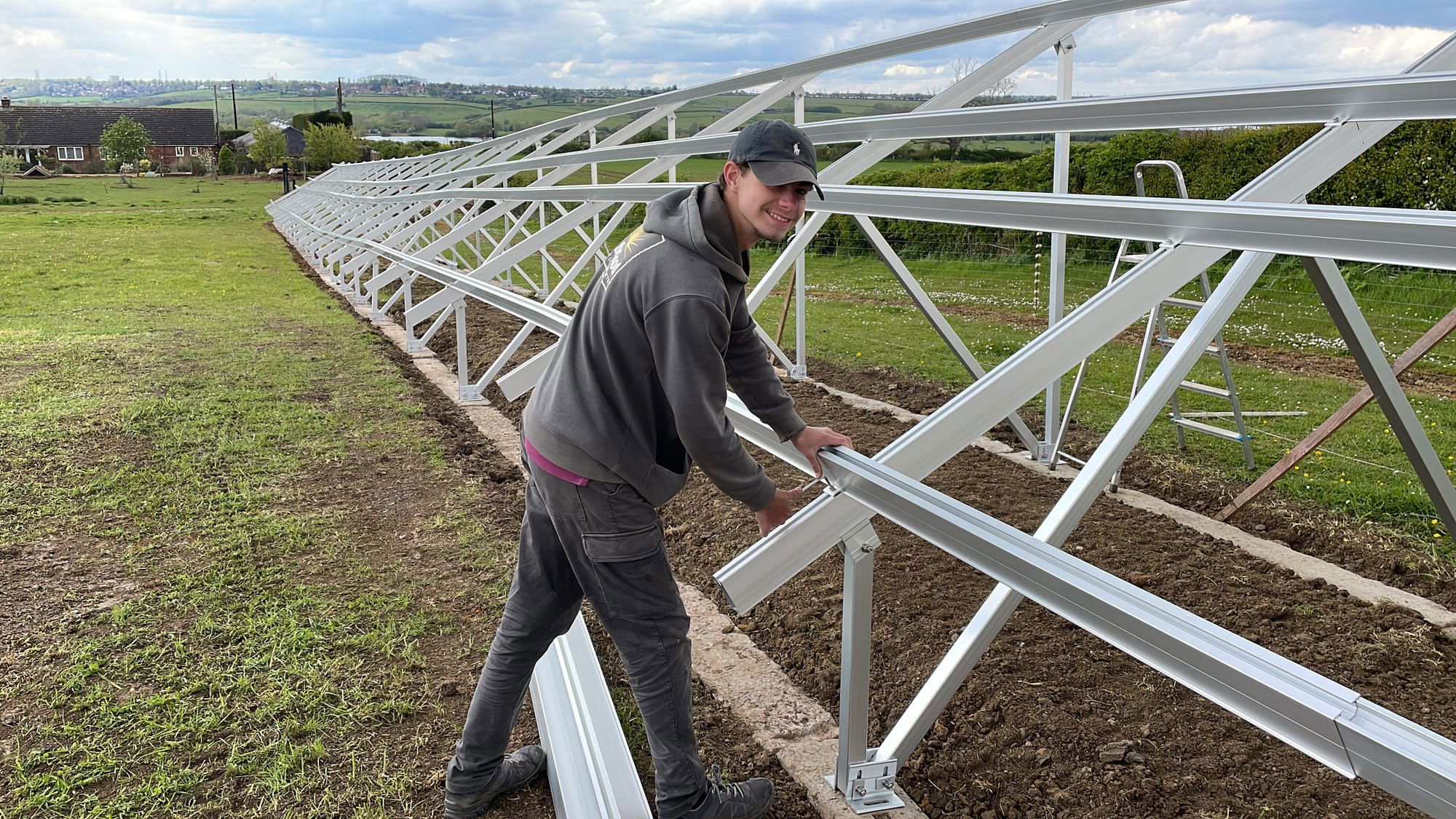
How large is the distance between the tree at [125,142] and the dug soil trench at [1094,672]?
223ft

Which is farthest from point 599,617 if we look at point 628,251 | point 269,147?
point 269,147

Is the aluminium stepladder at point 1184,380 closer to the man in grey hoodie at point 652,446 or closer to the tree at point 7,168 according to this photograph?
the man in grey hoodie at point 652,446

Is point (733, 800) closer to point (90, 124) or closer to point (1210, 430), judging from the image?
point (1210, 430)

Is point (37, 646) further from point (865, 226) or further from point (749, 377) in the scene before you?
point (865, 226)

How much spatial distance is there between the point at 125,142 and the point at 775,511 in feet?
230

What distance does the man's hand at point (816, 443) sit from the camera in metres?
2.33

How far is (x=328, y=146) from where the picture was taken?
50.4 meters

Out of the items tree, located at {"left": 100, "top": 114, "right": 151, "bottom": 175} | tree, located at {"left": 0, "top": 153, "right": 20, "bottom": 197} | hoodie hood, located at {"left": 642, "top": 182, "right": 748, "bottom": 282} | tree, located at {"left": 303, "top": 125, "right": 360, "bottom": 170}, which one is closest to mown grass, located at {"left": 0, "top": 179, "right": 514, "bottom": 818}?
hoodie hood, located at {"left": 642, "top": 182, "right": 748, "bottom": 282}

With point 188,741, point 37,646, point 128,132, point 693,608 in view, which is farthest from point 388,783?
point 128,132

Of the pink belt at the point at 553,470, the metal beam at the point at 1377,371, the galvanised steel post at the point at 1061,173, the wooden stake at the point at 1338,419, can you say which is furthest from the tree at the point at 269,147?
the metal beam at the point at 1377,371

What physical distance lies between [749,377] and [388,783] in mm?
1519

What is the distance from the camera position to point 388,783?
2719 millimetres

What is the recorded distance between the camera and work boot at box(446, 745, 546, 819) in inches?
100

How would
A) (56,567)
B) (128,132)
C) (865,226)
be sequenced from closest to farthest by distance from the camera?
(56,567) → (865,226) → (128,132)
